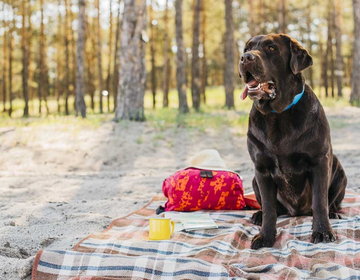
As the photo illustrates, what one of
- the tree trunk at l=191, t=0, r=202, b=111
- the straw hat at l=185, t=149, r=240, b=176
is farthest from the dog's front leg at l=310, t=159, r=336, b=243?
the tree trunk at l=191, t=0, r=202, b=111

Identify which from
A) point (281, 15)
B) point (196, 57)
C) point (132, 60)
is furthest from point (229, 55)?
point (132, 60)

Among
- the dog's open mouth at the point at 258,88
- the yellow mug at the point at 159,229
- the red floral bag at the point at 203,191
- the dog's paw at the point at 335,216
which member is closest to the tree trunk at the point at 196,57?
the red floral bag at the point at 203,191

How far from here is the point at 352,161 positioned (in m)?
7.58

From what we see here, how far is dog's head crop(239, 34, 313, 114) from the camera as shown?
3.36 m

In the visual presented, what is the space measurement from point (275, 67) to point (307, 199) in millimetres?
1328

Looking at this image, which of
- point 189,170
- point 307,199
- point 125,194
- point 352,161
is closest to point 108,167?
point 125,194

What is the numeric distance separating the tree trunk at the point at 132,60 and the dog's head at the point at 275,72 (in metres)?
8.81

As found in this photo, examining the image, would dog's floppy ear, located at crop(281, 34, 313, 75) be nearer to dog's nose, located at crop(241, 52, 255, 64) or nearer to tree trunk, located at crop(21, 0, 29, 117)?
dog's nose, located at crop(241, 52, 255, 64)

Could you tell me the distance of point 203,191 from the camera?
4.79 m

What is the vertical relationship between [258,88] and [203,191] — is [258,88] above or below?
above

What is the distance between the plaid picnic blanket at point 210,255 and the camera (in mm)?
2824

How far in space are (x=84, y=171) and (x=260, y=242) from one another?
205 inches

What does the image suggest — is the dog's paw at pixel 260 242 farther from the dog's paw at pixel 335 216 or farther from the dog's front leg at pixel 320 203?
the dog's paw at pixel 335 216

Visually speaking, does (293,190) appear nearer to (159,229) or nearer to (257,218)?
(257,218)
